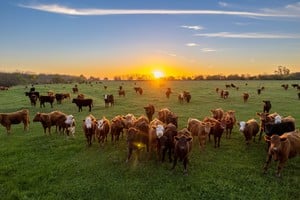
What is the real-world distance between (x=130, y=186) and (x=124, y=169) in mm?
1644

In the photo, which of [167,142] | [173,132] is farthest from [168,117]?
[167,142]

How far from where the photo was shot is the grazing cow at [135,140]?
14180 mm

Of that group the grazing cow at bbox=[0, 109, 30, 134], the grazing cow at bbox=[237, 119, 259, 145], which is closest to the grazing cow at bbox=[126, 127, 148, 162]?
the grazing cow at bbox=[237, 119, 259, 145]

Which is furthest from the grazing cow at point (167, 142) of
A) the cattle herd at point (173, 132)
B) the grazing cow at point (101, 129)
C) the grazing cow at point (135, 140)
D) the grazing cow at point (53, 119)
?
the grazing cow at point (53, 119)

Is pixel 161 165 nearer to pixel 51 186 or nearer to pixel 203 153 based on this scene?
pixel 203 153

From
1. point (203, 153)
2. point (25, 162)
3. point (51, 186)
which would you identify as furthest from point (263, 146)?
point (25, 162)

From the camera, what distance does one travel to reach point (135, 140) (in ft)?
46.8

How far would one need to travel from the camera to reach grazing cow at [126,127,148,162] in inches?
558

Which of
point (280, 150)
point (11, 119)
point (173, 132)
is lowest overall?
point (11, 119)

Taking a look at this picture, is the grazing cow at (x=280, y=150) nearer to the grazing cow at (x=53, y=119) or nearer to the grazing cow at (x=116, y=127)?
the grazing cow at (x=116, y=127)

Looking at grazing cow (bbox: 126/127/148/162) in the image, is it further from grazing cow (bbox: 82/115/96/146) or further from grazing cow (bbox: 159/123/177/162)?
grazing cow (bbox: 82/115/96/146)

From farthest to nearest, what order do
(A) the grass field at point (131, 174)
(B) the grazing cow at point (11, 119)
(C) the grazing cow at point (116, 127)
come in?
(B) the grazing cow at point (11, 119) → (C) the grazing cow at point (116, 127) → (A) the grass field at point (131, 174)

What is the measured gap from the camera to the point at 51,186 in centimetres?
1184

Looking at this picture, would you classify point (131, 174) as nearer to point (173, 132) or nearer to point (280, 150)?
point (173, 132)
